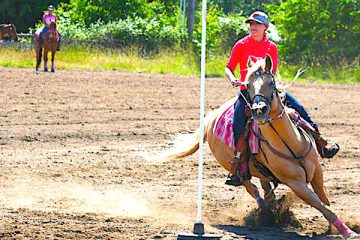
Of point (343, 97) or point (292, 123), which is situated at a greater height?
point (292, 123)

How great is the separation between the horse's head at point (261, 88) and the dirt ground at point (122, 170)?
131 cm

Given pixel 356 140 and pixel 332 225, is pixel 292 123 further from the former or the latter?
pixel 356 140

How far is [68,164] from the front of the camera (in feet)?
41.9

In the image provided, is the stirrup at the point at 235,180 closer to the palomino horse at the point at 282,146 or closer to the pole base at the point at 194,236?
the palomino horse at the point at 282,146

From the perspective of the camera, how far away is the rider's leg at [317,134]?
31.6 feet

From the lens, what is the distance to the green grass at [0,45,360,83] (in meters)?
29.8

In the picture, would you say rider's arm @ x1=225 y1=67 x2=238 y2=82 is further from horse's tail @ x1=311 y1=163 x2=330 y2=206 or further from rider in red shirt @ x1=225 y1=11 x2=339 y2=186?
horse's tail @ x1=311 y1=163 x2=330 y2=206

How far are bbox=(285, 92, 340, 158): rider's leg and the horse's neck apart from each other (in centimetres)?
62

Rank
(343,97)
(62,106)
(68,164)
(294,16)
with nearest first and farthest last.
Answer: (68,164), (62,106), (343,97), (294,16)

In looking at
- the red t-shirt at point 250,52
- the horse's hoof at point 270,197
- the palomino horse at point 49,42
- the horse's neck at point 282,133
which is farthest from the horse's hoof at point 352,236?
the palomino horse at point 49,42

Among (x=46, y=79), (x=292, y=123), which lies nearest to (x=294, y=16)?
(x=46, y=79)

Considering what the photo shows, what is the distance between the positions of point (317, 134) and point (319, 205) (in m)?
1.08

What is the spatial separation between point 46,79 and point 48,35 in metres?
4.89

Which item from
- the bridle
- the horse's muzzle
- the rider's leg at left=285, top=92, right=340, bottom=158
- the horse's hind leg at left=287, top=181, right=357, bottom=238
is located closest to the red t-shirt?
the rider's leg at left=285, top=92, right=340, bottom=158
